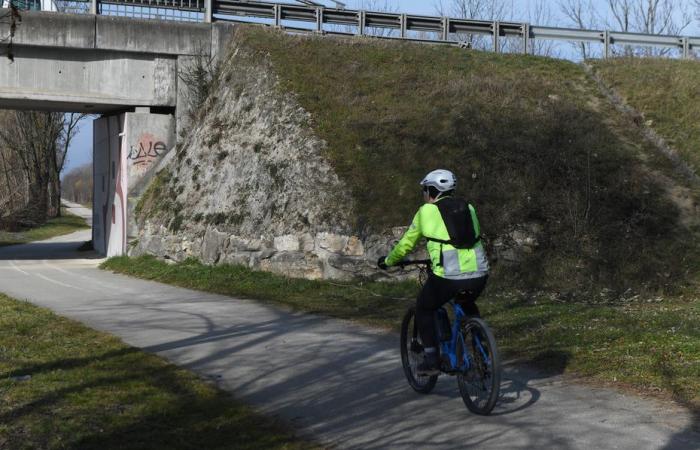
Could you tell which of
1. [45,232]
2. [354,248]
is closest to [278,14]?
[354,248]

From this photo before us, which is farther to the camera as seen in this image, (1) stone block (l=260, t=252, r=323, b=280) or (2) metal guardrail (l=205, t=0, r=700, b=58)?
(2) metal guardrail (l=205, t=0, r=700, b=58)

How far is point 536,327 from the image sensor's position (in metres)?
10.3

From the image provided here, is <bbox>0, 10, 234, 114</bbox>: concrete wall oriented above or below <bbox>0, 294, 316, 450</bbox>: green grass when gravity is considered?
above


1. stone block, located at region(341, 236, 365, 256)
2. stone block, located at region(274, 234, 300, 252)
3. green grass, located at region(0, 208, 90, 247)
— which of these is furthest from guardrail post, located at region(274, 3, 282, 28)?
green grass, located at region(0, 208, 90, 247)

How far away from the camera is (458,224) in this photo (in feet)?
21.9

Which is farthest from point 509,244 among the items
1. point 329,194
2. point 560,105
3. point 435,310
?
point 435,310

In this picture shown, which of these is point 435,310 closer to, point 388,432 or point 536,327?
point 388,432

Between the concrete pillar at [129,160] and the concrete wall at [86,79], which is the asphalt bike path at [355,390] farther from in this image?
the concrete wall at [86,79]

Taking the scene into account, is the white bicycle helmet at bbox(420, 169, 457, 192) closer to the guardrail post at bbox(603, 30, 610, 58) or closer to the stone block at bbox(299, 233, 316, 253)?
the stone block at bbox(299, 233, 316, 253)

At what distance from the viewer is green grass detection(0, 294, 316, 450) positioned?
5797mm

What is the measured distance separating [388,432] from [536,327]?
15.1ft

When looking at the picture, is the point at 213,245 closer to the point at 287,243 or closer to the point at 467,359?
the point at 287,243

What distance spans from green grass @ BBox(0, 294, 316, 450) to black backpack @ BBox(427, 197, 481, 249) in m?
1.85

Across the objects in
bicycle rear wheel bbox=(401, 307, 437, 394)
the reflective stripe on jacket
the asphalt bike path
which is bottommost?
the asphalt bike path
